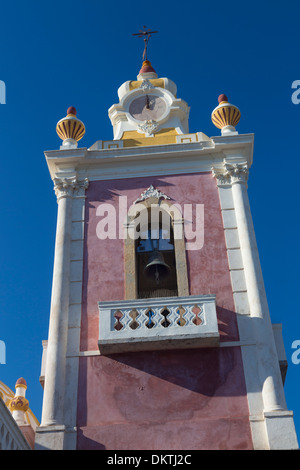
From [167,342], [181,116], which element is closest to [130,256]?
[167,342]

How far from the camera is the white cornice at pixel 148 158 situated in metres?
14.5

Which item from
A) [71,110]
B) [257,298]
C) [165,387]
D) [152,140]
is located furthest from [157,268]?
[71,110]

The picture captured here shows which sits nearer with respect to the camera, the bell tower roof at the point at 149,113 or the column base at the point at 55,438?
the column base at the point at 55,438

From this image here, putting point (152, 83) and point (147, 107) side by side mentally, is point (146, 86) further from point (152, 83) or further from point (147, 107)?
point (147, 107)

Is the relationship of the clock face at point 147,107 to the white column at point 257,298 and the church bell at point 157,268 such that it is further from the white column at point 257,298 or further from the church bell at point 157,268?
the church bell at point 157,268

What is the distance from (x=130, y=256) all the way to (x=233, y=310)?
2.52 m

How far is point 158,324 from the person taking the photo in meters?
11.6

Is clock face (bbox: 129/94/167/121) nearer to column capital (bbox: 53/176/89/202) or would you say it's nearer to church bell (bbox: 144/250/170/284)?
column capital (bbox: 53/176/89/202)

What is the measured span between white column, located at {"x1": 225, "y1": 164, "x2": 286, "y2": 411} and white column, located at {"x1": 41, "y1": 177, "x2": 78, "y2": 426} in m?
3.67

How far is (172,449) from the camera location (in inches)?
415

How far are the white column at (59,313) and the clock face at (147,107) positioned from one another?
3.19 metres

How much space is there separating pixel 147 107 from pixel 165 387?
821 centimetres

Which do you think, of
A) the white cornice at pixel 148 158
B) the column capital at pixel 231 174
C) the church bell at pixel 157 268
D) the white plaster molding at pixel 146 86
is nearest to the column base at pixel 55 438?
the church bell at pixel 157 268

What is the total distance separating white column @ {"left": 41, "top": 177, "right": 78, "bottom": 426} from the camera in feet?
36.4
